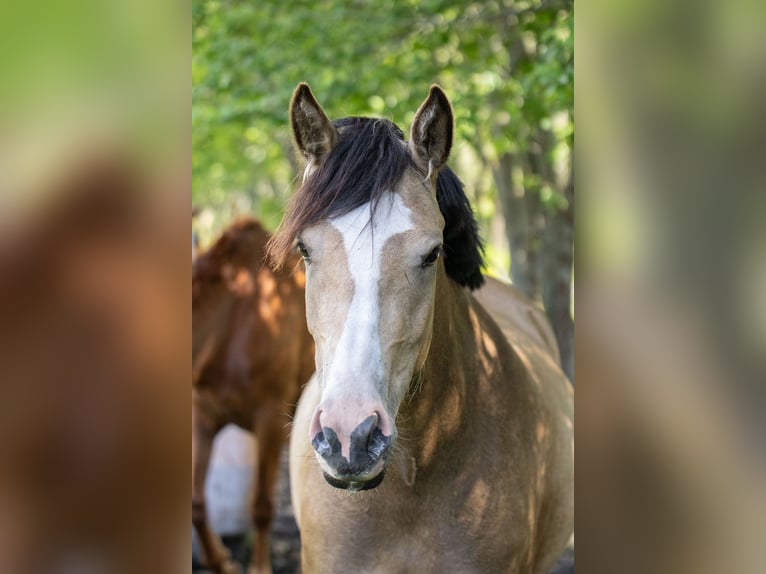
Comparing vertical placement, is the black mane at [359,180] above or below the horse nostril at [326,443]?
Answer: above

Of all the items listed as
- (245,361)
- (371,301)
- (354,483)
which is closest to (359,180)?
(371,301)

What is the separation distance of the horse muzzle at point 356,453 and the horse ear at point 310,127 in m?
0.91

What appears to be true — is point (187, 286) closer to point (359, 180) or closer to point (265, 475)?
point (359, 180)

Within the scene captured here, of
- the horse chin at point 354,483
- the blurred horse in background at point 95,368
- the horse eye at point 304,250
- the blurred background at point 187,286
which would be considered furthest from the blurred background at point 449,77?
the blurred horse in background at point 95,368

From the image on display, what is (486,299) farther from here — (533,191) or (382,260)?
(533,191)

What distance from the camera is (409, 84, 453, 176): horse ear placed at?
2.40m

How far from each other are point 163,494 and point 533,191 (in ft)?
21.5

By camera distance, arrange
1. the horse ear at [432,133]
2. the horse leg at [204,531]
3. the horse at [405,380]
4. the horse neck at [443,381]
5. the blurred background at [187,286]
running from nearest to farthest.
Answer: the blurred background at [187,286] < the horse at [405,380] < the horse ear at [432,133] < the horse neck at [443,381] < the horse leg at [204,531]

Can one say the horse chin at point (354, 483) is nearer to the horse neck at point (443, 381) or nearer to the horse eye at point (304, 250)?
the horse neck at point (443, 381)

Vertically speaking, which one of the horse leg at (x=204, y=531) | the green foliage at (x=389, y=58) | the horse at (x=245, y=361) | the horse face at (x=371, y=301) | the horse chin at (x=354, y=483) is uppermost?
the green foliage at (x=389, y=58)

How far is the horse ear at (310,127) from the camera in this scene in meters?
2.40

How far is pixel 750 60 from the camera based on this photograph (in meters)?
1.06

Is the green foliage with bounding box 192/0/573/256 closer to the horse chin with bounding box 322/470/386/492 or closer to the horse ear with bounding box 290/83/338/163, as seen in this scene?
the horse ear with bounding box 290/83/338/163

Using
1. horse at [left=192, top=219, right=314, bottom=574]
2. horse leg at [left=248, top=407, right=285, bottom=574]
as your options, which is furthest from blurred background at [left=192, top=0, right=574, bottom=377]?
horse leg at [left=248, top=407, right=285, bottom=574]
